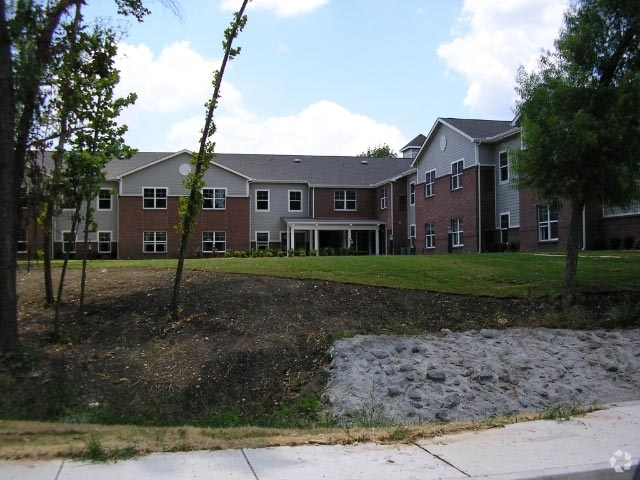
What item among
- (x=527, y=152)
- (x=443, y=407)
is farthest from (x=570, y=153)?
(x=443, y=407)

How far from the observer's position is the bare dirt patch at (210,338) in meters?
8.70

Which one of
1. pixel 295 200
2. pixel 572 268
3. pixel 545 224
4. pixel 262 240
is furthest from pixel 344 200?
pixel 572 268

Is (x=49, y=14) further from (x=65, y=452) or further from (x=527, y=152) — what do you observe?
(x=527, y=152)

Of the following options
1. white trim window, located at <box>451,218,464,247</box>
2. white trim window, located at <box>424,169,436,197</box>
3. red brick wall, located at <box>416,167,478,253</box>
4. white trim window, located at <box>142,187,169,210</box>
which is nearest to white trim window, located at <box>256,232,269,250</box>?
white trim window, located at <box>142,187,169,210</box>

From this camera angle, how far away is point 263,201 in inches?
1735

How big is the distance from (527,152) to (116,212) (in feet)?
110

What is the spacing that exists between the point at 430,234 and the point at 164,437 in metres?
33.0

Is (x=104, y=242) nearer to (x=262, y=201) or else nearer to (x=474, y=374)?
(x=262, y=201)

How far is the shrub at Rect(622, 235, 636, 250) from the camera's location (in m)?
24.0

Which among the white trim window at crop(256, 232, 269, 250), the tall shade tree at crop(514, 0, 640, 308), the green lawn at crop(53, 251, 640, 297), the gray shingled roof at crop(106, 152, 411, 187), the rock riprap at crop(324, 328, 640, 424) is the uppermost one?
the gray shingled roof at crop(106, 152, 411, 187)

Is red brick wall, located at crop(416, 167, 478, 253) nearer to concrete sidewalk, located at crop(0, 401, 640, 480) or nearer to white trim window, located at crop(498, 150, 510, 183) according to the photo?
white trim window, located at crop(498, 150, 510, 183)

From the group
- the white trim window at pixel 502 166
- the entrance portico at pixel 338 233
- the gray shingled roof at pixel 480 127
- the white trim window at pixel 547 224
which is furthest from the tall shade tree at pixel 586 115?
the entrance portico at pixel 338 233

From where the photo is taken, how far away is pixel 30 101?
10.4 meters

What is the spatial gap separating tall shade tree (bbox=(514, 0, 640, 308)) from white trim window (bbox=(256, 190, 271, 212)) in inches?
1241
